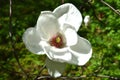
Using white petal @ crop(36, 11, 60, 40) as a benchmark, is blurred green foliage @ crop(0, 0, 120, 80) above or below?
below

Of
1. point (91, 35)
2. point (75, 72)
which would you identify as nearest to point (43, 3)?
point (91, 35)

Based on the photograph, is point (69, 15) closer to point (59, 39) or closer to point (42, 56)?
point (59, 39)

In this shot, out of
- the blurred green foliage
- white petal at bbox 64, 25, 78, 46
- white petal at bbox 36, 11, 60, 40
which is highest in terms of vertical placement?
white petal at bbox 36, 11, 60, 40

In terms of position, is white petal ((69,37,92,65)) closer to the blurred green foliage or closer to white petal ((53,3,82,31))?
white petal ((53,3,82,31))

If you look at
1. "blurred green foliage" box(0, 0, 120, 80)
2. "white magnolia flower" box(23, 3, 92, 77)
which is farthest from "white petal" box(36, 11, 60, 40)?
"blurred green foliage" box(0, 0, 120, 80)

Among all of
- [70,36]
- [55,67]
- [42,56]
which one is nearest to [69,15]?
[70,36]

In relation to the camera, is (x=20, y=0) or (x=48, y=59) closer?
(x=48, y=59)

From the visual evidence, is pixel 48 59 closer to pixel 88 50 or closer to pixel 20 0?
pixel 88 50
